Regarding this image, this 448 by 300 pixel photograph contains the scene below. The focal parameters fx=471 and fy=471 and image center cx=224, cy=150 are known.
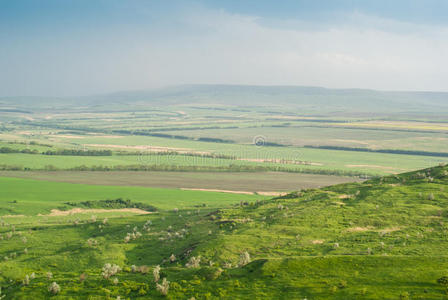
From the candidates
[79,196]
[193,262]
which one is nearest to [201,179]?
[79,196]

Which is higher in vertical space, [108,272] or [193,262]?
[108,272]

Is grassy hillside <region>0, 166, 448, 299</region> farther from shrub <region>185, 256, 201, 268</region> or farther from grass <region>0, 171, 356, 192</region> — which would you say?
grass <region>0, 171, 356, 192</region>

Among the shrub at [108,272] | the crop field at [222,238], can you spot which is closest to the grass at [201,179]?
the crop field at [222,238]

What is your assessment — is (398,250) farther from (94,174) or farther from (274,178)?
(94,174)

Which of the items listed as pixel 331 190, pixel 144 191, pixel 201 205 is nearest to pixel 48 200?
pixel 144 191

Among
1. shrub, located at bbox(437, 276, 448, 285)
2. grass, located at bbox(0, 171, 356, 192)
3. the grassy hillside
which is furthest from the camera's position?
grass, located at bbox(0, 171, 356, 192)

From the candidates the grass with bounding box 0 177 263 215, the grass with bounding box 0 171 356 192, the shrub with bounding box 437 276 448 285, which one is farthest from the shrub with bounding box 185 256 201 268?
the grass with bounding box 0 171 356 192

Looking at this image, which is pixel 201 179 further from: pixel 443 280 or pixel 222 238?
pixel 443 280

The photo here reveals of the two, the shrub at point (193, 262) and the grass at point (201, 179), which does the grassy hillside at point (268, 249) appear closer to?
the shrub at point (193, 262)

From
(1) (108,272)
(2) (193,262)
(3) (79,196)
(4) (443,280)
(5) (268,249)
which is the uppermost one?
(4) (443,280)
